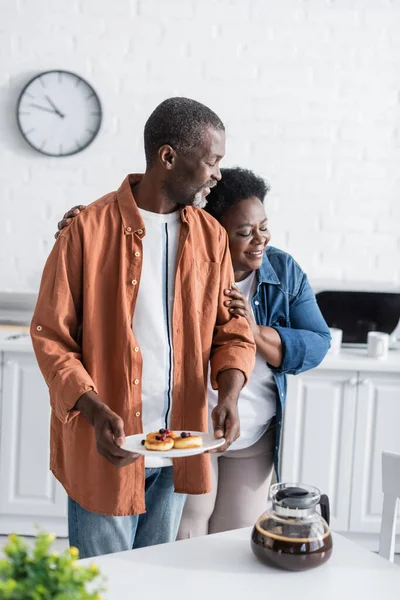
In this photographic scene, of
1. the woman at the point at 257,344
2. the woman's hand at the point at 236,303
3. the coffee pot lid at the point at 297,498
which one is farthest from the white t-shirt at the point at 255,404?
the coffee pot lid at the point at 297,498

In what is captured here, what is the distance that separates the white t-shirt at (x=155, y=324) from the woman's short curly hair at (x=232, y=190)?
0.35 meters

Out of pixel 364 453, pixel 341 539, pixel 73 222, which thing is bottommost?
pixel 364 453

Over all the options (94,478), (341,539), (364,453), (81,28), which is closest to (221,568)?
(341,539)

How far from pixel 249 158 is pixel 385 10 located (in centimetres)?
87

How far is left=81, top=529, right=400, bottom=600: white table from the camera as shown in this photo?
1.08 m

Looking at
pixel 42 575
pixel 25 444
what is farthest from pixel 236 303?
pixel 25 444

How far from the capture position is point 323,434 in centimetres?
293

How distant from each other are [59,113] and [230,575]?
2.61m

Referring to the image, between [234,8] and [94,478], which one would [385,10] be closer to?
[234,8]

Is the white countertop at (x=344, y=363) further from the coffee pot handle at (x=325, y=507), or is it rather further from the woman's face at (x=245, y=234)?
the coffee pot handle at (x=325, y=507)

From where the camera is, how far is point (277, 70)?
3.34 m

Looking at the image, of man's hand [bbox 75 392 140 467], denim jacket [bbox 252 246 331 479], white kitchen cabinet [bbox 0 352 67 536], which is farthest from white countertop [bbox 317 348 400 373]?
man's hand [bbox 75 392 140 467]

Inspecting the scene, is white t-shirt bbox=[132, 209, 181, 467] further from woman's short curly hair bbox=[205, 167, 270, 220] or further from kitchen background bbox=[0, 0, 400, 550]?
kitchen background bbox=[0, 0, 400, 550]

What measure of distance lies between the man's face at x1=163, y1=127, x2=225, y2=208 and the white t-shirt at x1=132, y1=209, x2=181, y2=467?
0.09 meters
